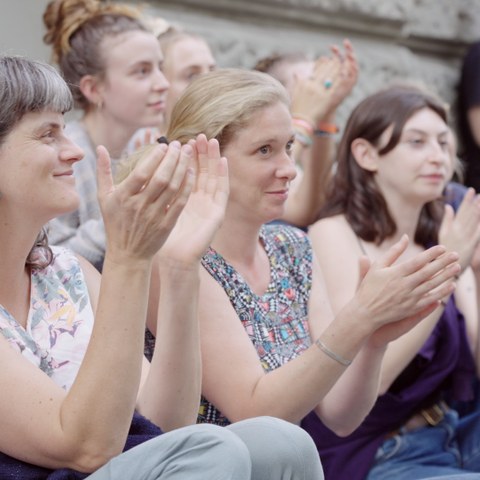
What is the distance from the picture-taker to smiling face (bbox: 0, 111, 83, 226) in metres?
2.03

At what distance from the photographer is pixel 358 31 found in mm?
5121

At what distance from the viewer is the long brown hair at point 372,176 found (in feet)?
10.7

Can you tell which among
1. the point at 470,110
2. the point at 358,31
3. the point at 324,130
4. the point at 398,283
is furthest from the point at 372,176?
the point at 470,110

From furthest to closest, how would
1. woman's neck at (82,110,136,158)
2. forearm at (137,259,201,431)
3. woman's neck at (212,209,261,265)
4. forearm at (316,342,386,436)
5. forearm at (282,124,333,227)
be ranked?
forearm at (282,124,333,227) < woman's neck at (82,110,136,158) < woman's neck at (212,209,261,265) < forearm at (316,342,386,436) < forearm at (137,259,201,431)

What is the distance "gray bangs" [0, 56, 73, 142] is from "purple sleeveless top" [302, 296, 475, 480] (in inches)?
47.0

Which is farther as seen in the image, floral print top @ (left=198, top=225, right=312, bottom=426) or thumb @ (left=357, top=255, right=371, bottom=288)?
Answer: floral print top @ (left=198, top=225, right=312, bottom=426)

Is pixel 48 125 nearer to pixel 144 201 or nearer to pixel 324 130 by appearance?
pixel 144 201

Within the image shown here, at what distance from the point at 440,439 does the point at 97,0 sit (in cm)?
183

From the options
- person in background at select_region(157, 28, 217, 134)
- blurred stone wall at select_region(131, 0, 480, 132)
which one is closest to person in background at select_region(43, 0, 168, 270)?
person in background at select_region(157, 28, 217, 134)

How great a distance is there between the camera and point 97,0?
12.5 ft

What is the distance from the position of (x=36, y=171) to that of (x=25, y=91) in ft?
0.48

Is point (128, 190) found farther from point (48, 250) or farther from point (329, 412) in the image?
point (329, 412)

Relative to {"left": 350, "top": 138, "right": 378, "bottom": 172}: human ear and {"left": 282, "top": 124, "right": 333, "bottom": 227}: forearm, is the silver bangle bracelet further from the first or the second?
{"left": 282, "top": 124, "right": 333, "bottom": 227}: forearm

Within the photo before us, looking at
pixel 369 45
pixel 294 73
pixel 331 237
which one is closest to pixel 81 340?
pixel 331 237
